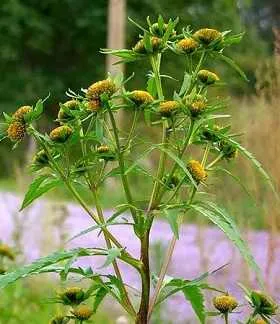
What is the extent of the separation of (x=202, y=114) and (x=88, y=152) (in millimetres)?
190

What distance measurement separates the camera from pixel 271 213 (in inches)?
108

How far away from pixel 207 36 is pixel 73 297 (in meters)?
0.45

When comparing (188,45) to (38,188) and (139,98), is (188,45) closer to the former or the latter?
(139,98)

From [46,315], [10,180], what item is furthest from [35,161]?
[10,180]

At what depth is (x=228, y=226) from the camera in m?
1.22

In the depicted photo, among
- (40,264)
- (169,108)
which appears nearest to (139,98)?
(169,108)

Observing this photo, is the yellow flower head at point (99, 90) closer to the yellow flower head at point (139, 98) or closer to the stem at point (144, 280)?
the yellow flower head at point (139, 98)

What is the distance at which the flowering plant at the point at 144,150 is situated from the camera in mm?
1258

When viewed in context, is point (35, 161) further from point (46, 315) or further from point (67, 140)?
point (46, 315)

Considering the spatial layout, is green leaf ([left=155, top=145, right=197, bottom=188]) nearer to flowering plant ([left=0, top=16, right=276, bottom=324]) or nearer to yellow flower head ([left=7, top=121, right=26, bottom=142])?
flowering plant ([left=0, top=16, right=276, bottom=324])

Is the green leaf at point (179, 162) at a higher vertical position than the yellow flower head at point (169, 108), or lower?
lower

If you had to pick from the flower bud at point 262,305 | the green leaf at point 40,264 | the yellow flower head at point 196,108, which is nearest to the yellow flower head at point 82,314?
the green leaf at point 40,264

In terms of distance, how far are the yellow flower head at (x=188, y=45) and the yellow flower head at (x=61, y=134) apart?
0.21m

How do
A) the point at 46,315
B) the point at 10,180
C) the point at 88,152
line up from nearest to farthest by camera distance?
the point at 88,152 → the point at 46,315 → the point at 10,180
